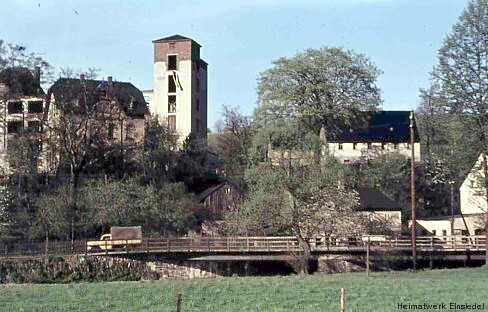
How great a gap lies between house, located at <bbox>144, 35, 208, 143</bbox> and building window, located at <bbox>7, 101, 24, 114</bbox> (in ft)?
69.0

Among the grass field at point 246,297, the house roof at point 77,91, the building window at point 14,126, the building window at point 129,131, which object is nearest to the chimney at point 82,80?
the house roof at point 77,91

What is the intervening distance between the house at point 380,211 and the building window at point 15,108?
30.2m

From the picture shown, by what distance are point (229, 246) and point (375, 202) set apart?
18.5m

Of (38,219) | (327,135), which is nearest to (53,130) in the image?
(38,219)

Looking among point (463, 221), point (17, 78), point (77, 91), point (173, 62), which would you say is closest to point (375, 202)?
point (463, 221)

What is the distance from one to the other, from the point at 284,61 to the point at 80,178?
1940 cm

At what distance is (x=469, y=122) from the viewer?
144 ft

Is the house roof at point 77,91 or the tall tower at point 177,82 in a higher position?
the tall tower at point 177,82

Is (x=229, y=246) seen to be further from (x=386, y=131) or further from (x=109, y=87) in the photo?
(x=386, y=131)

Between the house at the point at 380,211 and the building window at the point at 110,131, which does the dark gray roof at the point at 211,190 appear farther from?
the house at the point at 380,211

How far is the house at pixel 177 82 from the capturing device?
89375 millimetres

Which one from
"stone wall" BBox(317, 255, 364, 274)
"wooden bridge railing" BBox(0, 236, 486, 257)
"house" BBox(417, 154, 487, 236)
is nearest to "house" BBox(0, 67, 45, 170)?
"wooden bridge railing" BBox(0, 236, 486, 257)

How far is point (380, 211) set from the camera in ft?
208

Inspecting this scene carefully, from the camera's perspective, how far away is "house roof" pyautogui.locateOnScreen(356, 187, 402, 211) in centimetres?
6309
